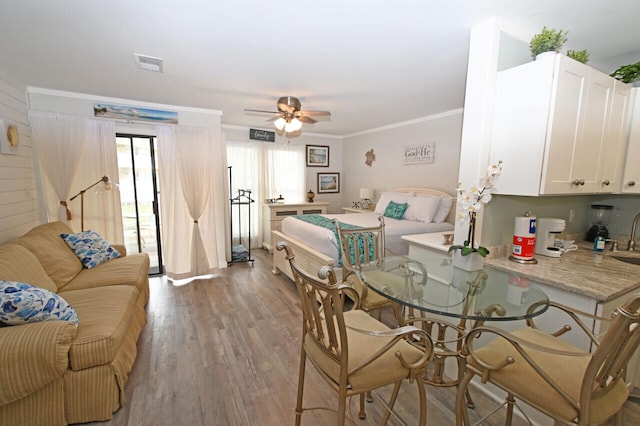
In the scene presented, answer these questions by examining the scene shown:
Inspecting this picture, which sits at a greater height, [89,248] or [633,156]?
[633,156]

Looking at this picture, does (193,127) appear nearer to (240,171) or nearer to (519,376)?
(240,171)

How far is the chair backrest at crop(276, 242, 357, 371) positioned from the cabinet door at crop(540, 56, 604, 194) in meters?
1.52

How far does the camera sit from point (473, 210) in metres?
1.81

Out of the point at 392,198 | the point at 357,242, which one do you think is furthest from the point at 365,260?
the point at 392,198

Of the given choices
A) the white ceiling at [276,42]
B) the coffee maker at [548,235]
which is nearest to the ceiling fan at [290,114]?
the white ceiling at [276,42]

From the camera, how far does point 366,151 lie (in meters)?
5.90

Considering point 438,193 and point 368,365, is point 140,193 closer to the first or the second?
point 368,365

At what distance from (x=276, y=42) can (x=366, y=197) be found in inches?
154

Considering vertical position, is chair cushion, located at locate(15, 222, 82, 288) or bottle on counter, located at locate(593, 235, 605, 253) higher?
bottle on counter, located at locate(593, 235, 605, 253)

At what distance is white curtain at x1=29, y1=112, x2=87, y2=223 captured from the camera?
129 inches

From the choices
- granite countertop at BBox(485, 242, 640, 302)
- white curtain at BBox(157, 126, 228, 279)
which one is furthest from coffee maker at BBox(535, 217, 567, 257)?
white curtain at BBox(157, 126, 228, 279)

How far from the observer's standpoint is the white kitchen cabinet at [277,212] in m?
5.36

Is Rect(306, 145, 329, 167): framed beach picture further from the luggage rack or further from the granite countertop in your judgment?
the granite countertop

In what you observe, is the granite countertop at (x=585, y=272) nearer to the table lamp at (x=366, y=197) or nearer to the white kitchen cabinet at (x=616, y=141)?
the white kitchen cabinet at (x=616, y=141)
